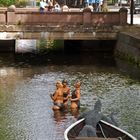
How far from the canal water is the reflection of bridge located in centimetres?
161

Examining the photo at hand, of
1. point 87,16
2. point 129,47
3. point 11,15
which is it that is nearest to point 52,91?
point 129,47

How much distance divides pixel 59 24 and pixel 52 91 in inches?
500

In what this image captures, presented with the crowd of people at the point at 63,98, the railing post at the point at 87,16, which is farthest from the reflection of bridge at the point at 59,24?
the crowd of people at the point at 63,98

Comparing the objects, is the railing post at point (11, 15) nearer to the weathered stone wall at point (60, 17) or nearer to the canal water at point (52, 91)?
the weathered stone wall at point (60, 17)

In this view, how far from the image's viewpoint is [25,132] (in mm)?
20375

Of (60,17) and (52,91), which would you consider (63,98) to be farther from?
(60,17)

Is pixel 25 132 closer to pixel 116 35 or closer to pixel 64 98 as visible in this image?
pixel 64 98

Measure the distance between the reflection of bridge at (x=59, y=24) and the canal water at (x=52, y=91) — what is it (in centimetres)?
161

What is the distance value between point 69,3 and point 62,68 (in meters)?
30.6

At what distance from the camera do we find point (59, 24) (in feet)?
132

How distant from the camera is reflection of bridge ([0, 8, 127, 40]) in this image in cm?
3981

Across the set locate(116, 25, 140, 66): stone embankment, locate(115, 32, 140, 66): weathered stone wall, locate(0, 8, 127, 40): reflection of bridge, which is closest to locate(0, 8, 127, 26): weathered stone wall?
locate(0, 8, 127, 40): reflection of bridge

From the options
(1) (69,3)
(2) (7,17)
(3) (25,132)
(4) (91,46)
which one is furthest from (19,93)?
(1) (69,3)

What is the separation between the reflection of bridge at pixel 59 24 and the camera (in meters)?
39.8
